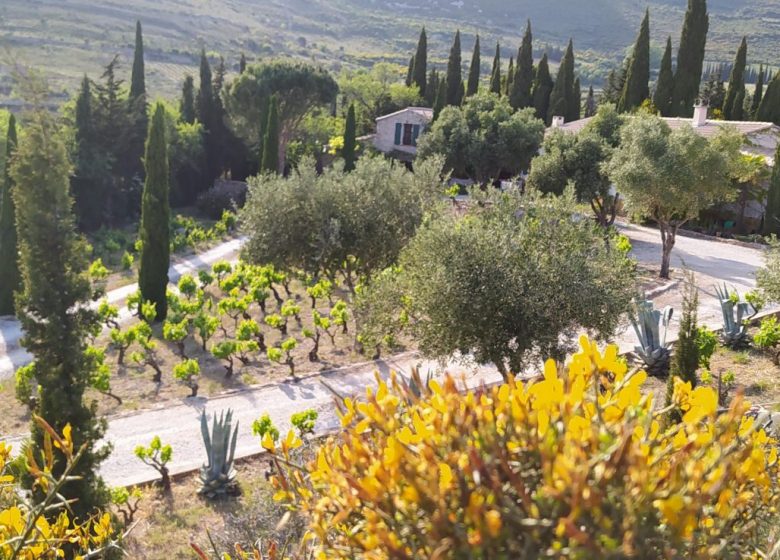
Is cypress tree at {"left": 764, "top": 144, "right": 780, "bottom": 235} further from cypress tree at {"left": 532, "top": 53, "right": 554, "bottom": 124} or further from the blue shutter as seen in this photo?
the blue shutter

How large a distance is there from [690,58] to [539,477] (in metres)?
41.0

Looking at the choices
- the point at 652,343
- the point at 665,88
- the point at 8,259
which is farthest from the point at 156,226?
the point at 665,88

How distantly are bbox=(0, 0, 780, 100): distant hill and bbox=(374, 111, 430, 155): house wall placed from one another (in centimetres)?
4177

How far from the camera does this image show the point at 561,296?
10383mm

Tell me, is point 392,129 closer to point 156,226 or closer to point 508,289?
point 156,226

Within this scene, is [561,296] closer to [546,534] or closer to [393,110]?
[546,534]

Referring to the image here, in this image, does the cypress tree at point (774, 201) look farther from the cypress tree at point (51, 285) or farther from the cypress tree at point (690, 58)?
the cypress tree at point (51, 285)

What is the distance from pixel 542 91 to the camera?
4538cm

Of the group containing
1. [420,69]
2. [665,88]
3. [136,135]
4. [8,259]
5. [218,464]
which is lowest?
[8,259]

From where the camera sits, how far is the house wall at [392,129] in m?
41.8

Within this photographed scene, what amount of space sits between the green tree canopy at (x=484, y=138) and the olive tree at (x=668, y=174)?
1215 cm

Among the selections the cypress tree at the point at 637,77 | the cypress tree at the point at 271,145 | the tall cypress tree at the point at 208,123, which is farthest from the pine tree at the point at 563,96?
the tall cypress tree at the point at 208,123

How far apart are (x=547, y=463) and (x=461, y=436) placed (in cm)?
33

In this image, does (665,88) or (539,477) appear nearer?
(539,477)
